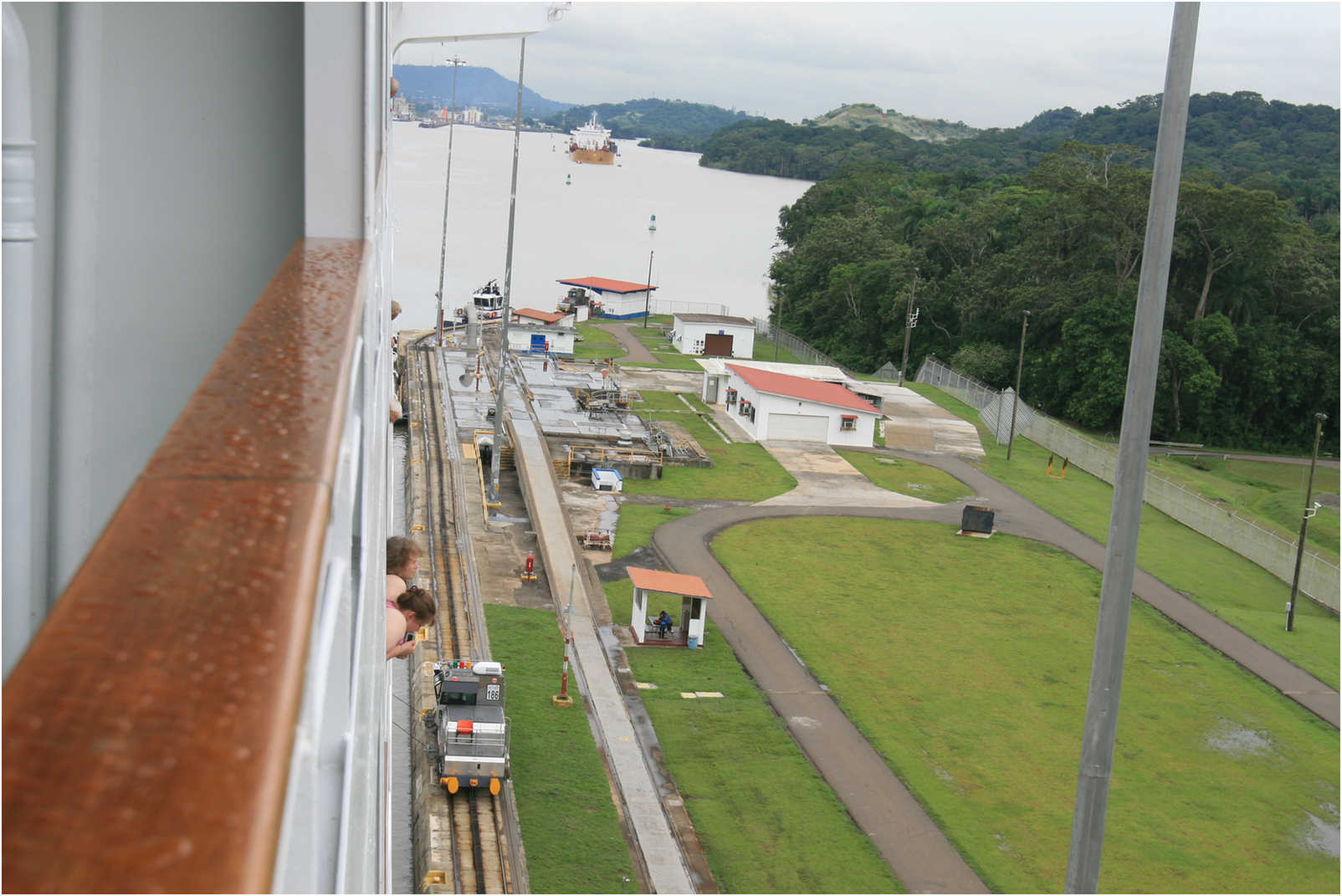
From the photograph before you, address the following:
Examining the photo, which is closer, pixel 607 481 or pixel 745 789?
pixel 745 789

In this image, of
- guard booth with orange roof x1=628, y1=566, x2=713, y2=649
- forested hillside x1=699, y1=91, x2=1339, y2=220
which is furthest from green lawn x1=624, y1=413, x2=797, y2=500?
forested hillside x1=699, y1=91, x2=1339, y2=220

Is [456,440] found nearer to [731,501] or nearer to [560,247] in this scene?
[731,501]

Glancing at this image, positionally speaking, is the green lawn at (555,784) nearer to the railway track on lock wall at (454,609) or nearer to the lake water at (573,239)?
the railway track on lock wall at (454,609)

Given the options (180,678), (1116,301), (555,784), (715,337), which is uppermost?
(180,678)

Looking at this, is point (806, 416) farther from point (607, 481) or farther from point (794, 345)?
point (794, 345)

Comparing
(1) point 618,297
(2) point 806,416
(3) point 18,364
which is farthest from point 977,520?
(1) point 618,297

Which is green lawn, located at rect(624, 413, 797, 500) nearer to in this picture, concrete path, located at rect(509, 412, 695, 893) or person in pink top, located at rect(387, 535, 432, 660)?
concrete path, located at rect(509, 412, 695, 893)

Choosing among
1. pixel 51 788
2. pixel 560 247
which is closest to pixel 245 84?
pixel 51 788
